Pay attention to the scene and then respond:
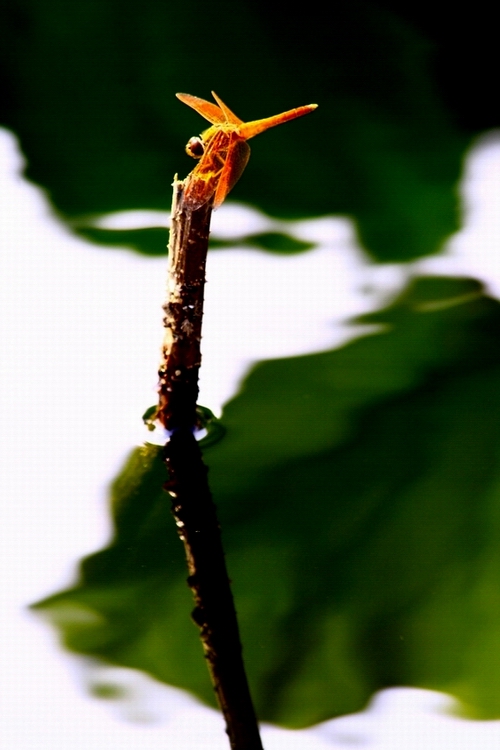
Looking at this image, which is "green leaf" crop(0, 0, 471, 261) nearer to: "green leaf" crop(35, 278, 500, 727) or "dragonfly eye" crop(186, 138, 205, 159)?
"green leaf" crop(35, 278, 500, 727)

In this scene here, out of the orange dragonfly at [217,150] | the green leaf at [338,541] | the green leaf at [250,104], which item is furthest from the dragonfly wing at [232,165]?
the green leaf at [250,104]

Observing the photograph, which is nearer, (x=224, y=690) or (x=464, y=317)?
(x=224, y=690)

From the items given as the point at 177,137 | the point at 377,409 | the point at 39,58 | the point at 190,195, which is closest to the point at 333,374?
the point at 377,409

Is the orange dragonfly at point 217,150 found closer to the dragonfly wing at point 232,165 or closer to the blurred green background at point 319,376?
the dragonfly wing at point 232,165

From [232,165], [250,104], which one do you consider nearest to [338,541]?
[232,165]

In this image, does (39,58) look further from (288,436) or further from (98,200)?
(288,436)

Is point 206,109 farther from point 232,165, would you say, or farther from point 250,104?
point 250,104
